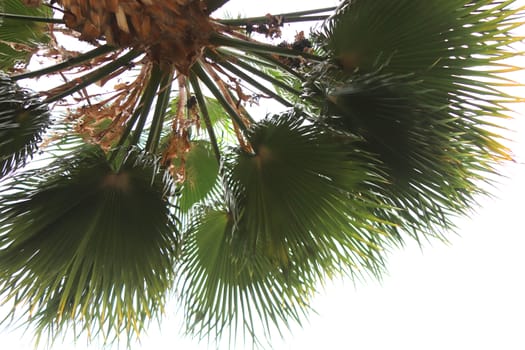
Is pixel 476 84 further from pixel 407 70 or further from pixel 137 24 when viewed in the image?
pixel 137 24

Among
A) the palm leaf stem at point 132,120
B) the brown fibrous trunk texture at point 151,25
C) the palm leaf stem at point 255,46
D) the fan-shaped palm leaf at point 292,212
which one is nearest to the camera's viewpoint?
the brown fibrous trunk texture at point 151,25

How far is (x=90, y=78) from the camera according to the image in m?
1.78

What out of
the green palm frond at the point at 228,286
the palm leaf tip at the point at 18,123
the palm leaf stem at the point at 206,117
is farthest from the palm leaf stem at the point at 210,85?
the palm leaf tip at the point at 18,123

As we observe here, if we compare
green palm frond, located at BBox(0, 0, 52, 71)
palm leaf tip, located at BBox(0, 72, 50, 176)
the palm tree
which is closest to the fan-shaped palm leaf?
the palm tree

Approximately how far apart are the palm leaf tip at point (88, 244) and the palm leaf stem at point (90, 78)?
23 centimetres

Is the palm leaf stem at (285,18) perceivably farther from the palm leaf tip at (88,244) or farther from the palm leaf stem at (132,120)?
the palm leaf tip at (88,244)

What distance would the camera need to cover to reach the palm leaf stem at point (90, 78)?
5.66 feet

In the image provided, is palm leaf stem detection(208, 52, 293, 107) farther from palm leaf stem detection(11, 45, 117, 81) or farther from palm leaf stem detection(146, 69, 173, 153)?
palm leaf stem detection(11, 45, 117, 81)

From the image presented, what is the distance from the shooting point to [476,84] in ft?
4.84

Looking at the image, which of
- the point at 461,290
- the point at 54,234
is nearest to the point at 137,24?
the point at 54,234

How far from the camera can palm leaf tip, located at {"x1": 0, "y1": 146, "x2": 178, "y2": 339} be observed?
146 cm

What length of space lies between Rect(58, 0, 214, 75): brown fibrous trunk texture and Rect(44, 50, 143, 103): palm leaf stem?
0.19 m

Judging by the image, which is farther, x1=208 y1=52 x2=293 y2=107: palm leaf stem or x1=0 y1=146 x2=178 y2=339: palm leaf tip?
x1=208 y1=52 x2=293 y2=107: palm leaf stem

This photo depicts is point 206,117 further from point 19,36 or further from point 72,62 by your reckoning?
point 19,36
